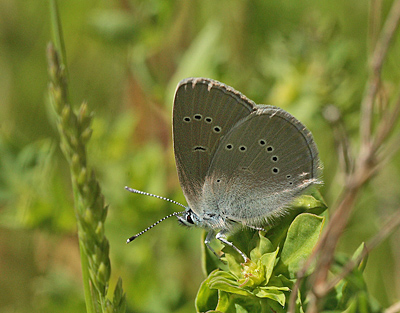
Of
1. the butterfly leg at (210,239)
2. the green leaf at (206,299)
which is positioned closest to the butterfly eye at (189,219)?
the butterfly leg at (210,239)

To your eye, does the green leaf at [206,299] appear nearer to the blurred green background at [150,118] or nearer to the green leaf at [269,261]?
the green leaf at [269,261]

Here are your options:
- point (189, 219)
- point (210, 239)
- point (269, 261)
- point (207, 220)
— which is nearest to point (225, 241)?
point (210, 239)

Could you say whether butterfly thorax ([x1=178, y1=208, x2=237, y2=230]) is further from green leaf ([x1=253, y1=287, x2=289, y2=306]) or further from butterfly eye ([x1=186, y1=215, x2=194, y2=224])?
green leaf ([x1=253, y1=287, x2=289, y2=306])

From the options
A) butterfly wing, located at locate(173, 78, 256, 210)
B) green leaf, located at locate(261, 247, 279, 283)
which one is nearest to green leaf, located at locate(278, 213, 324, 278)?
green leaf, located at locate(261, 247, 279, 283)

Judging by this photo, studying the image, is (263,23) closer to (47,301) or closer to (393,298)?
(393,298)

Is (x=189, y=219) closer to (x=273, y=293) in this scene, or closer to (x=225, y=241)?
(x=225, y=241)

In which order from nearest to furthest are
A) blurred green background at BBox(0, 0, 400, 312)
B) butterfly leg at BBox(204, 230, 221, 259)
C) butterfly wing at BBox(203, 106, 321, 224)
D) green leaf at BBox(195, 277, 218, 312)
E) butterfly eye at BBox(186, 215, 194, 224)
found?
green leaf at BBox(195, 277, 218, 312), butterfly leg at BBox(204, 230, 221, 259), butterfly wing at BBox(203, 106, 321, 224), butterfly eye at BBox(186, 215, 194, 224), blurred green background at BBox(0, 0, 400, 312)

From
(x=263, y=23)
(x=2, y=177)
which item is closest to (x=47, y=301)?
(x=2, y=177)
